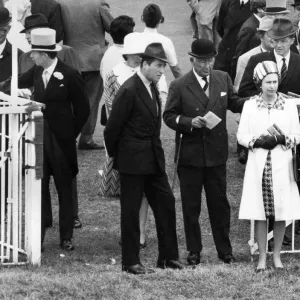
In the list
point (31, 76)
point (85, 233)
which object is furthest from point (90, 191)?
point (31, 76)

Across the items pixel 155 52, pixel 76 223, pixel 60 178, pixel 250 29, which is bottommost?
pixel 76 223

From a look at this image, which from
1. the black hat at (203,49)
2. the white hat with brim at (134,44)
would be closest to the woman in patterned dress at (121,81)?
the white hat with brim at (134,44)

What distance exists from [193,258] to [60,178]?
159cm

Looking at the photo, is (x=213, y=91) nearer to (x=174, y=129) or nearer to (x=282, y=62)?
(x=174, y=129)

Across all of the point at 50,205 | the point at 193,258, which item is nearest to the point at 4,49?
the point at 50,205

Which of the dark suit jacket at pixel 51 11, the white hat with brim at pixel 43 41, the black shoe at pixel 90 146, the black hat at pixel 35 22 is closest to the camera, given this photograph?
the white hat with brim at pixel 43 41

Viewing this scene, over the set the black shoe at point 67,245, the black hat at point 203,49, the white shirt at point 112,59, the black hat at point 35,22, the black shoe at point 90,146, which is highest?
the black hat at point 35,22

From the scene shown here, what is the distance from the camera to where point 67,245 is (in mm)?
11648

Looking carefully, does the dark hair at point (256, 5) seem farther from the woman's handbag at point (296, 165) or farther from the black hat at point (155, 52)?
the black hat at point (155, 52)

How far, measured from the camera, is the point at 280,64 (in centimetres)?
1150

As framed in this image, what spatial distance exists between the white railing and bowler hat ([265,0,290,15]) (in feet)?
11.3

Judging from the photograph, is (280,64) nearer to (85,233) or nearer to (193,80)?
(193,80)

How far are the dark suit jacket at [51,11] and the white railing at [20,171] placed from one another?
15.1ft

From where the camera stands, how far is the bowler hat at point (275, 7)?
1281cm
